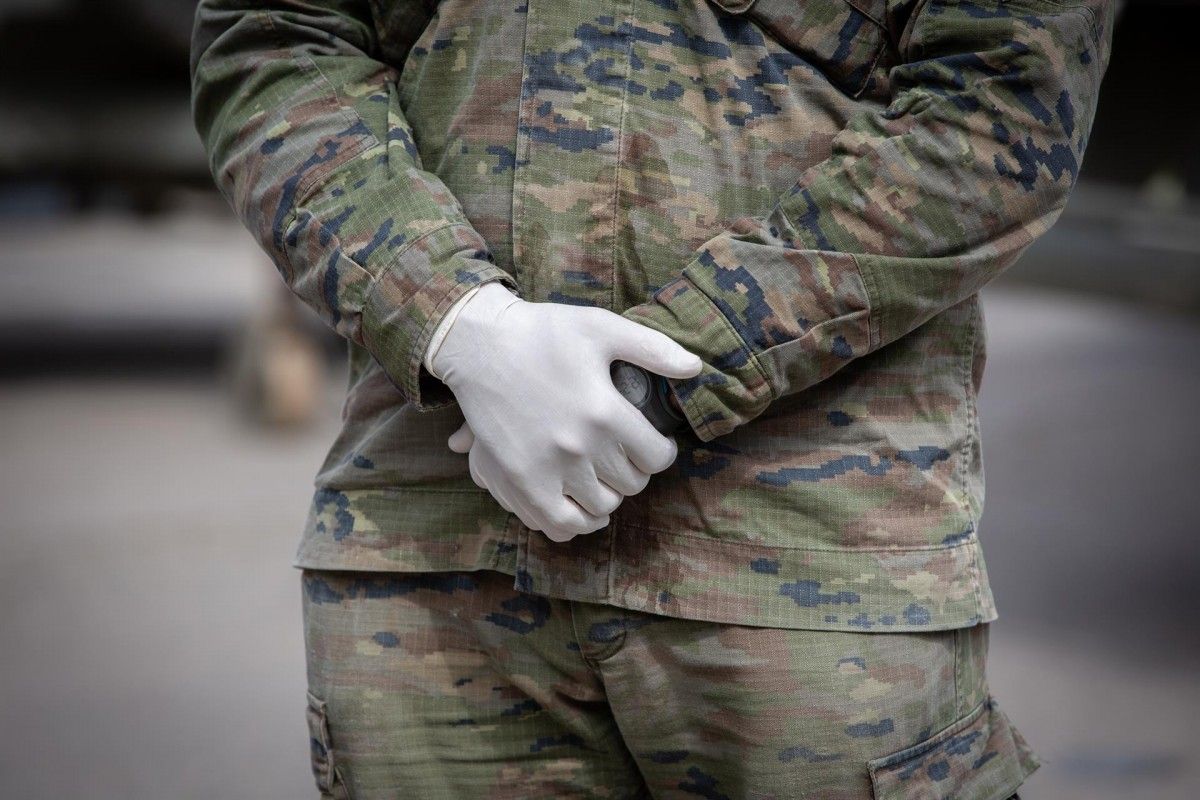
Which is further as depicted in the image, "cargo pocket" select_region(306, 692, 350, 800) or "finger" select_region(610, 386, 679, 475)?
"cargo pocket" select_region(306, 692, 350, 800)

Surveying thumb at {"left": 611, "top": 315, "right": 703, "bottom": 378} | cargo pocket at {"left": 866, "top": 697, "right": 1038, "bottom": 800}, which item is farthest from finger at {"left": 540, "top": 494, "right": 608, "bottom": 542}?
cargo pocket at {"left": 866, "top": 697, "right": 1038, "bottom": 800}

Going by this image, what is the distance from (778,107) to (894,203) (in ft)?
0.38

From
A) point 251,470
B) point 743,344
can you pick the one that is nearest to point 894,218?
point 743,344

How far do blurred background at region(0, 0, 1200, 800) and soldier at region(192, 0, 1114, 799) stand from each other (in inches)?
56.1

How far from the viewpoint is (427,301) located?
77 centimetres

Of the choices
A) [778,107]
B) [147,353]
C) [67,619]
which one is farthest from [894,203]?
[147,353]

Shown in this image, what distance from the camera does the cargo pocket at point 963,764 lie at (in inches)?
30.7

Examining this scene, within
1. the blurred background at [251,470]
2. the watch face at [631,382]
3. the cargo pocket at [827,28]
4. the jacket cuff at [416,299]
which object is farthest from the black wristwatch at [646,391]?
the blurred background at [251,470]

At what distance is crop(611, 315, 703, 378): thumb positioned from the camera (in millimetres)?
723

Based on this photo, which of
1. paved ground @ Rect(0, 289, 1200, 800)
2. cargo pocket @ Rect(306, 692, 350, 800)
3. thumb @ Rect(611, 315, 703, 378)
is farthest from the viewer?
paved ground @ Rect(0, 289, 1200, 800)

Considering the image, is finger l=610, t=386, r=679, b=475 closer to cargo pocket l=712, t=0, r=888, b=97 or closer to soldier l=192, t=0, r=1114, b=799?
soldier l=192, t=0, r=1114, b=799

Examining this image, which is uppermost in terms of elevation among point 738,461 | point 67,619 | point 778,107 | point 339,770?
point 778,107

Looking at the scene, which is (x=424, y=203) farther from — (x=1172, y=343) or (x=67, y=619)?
(x=1172, y=343)

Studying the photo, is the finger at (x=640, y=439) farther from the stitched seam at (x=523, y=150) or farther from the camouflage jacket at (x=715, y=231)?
the stitched seam at (x=523, y=150)
